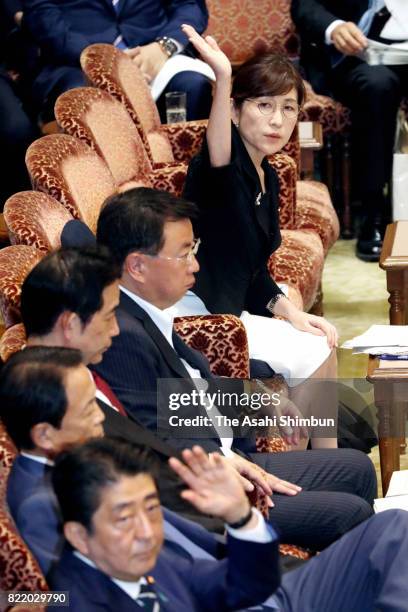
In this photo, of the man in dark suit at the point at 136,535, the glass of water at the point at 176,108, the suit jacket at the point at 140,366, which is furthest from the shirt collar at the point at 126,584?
the glass of water at the point at 176,108

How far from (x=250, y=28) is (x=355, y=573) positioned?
468cm

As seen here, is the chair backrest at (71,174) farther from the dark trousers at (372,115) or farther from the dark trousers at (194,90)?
the dark trousers at (372,115)

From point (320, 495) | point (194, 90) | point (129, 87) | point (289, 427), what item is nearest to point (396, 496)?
point (320, 495)

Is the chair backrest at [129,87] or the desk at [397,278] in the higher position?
the chair backrest at [129,87]

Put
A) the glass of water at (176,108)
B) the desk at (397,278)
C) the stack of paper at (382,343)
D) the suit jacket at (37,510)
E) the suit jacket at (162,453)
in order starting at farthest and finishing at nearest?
the glass of water at (176,108) → the desk at (397,278) → the stack of paper at (382,343) → the suit jacket at (162,453) → the suit jacket at (37,510)

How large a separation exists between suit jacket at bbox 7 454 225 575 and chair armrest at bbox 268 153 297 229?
8.76ft

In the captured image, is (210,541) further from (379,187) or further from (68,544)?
(379,187)

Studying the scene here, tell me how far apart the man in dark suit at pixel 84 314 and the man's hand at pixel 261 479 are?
31cm

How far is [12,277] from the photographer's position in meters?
2.76

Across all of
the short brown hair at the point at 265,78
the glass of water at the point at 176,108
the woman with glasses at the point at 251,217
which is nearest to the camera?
the woman with glasses at the point at 251,217

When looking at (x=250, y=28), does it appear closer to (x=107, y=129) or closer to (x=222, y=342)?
(x=107, y=129)

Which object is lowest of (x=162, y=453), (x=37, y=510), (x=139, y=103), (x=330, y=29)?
(x=330, y=29)

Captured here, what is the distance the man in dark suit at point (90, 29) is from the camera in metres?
5.63

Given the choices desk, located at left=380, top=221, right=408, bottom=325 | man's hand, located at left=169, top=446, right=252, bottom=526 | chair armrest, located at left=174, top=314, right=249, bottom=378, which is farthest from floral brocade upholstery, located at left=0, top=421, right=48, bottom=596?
desk, located at left=380, top=221, right=408, bottom=325
